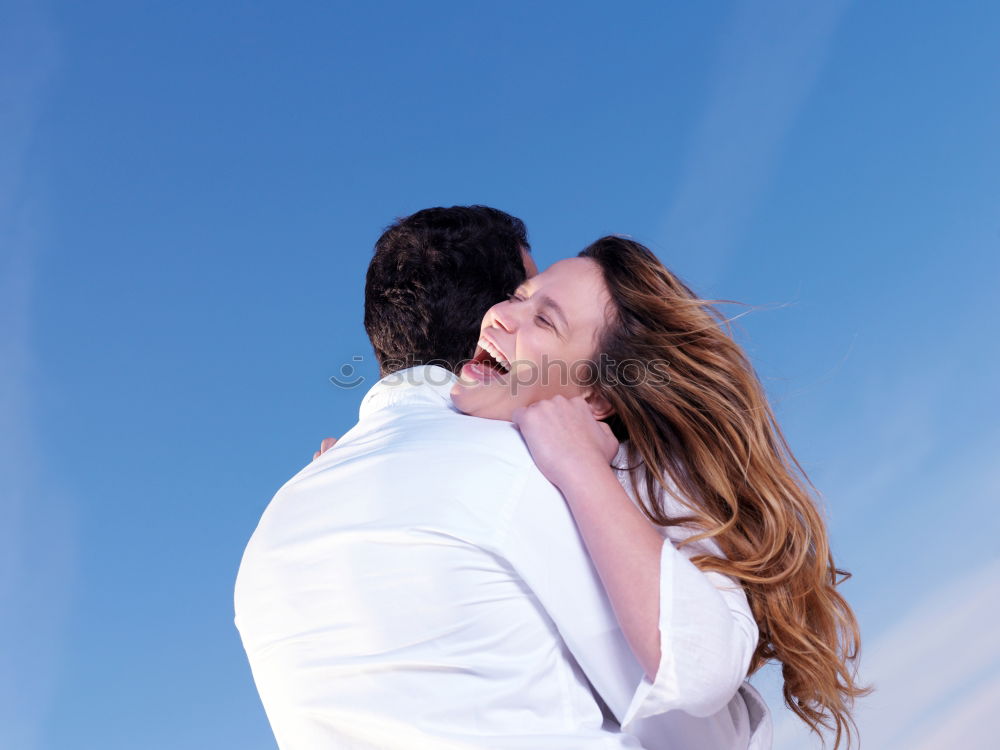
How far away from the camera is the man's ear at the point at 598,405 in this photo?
2.57 m

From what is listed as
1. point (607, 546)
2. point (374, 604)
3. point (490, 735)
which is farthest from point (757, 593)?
point (374, 604)

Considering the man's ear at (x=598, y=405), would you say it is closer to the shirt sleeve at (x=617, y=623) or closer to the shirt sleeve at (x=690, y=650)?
the shirt sleeve at (x=617, y=623)

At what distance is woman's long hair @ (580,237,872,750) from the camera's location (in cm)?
224

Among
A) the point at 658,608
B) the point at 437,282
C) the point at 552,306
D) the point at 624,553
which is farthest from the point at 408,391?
the point at 658,608

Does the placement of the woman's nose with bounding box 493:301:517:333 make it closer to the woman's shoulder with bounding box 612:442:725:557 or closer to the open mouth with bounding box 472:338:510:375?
the open mouth with bounding box 472:338:510:375

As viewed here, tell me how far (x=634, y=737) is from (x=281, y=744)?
0.78 m

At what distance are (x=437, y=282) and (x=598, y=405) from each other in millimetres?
673

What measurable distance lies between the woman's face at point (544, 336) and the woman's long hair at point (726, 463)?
2.1 inches

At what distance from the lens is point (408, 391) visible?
2303 mm

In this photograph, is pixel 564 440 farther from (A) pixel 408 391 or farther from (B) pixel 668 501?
(A) pixel 408 391

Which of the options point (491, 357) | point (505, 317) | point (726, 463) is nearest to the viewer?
point (726, 463)

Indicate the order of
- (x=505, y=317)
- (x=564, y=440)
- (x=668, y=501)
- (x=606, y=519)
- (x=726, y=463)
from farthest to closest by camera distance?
1. (x=505, y=317)
2. (x=726, y=463)
3. (x=668, y=501)
4. (x=564, y=440)
5. (x=606, y=519)

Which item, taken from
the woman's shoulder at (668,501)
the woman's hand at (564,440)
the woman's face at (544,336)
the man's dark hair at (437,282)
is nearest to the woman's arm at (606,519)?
the woman's hand at (564,440)

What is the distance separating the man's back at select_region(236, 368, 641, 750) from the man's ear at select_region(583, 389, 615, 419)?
2.26ft
